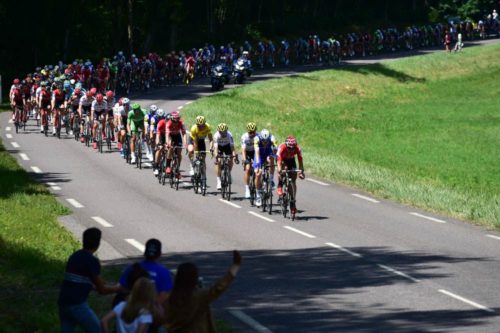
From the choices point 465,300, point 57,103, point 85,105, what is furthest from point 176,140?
point 465,300

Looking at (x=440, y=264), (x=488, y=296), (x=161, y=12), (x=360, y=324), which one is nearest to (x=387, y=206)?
(x=440, y=264)

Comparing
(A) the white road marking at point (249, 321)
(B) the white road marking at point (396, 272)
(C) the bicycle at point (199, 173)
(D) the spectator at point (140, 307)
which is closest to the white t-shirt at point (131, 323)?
(D) the spectator at point (140, 307)

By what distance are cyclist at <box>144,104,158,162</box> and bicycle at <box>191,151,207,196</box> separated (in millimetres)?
3373

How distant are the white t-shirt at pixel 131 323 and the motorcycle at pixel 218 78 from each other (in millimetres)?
51352

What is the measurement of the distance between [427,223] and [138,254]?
709 cm

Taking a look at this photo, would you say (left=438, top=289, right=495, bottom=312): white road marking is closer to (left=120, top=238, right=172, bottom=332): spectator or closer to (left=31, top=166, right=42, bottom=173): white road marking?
(left=120, top=238, right=172, bottom=332): spectator

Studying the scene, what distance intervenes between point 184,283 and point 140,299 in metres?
0.46

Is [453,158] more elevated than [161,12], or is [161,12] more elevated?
[161,12]

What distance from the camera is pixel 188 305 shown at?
32.7ft

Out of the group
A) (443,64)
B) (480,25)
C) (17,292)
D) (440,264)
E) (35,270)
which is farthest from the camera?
(480,25)

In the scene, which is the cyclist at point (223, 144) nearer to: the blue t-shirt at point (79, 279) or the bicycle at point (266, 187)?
the bicycle at point (266, 187)

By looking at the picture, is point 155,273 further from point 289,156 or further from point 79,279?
point 289,156

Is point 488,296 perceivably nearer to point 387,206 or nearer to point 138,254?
point 138,254

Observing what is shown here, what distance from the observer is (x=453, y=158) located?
43125 mm
